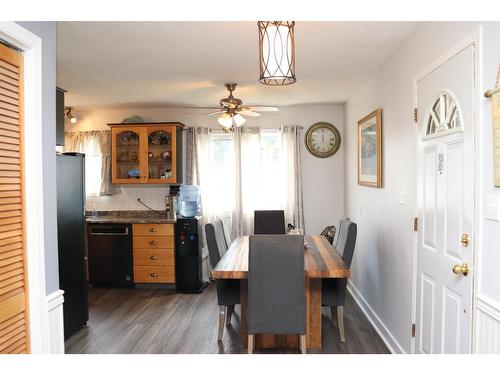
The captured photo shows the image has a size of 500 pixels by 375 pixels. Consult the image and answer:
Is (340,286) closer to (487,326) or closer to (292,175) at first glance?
(487,326)

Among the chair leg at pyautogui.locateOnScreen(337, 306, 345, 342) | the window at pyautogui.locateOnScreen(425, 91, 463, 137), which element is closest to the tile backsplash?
the chair leg at pyautogui.locateOnScreen(337, 306, 345, 342)

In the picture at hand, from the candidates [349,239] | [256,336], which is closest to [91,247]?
[256,336]

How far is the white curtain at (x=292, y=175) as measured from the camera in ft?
17.8

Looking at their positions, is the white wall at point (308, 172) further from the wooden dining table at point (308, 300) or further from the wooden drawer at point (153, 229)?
the wooden dining table at point (308, 300)

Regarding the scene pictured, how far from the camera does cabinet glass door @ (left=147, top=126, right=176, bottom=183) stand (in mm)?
5305

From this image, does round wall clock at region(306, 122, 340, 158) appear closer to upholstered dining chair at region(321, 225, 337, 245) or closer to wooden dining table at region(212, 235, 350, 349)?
upholstered dining chair at region(321, 225, 337, 245)

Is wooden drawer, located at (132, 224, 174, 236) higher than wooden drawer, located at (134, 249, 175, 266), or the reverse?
wooden drawer, located at (132, 224, 174, 236)

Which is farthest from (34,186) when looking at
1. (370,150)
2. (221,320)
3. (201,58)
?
(370,150)

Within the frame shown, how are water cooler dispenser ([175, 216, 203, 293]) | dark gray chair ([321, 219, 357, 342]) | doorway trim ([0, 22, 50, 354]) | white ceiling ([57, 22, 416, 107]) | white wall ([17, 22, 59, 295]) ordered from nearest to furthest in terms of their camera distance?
doorway trim ([0, 22, 50, 354]), white wall ([17, 22, 59, 295]), white ceiling ([57, 22, 416, 107]), dark gray chair ([321, 219, 357, 342]), water cooler dispenser ([175, 216, 203, 293])

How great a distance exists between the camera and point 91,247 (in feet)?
16.8

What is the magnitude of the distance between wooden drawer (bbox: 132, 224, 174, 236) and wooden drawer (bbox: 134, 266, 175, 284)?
439 millimetres

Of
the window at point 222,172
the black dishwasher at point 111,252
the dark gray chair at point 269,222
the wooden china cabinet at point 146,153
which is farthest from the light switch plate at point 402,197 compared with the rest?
the black dishwasher at point 111,252

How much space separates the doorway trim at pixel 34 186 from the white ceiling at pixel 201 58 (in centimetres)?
84
